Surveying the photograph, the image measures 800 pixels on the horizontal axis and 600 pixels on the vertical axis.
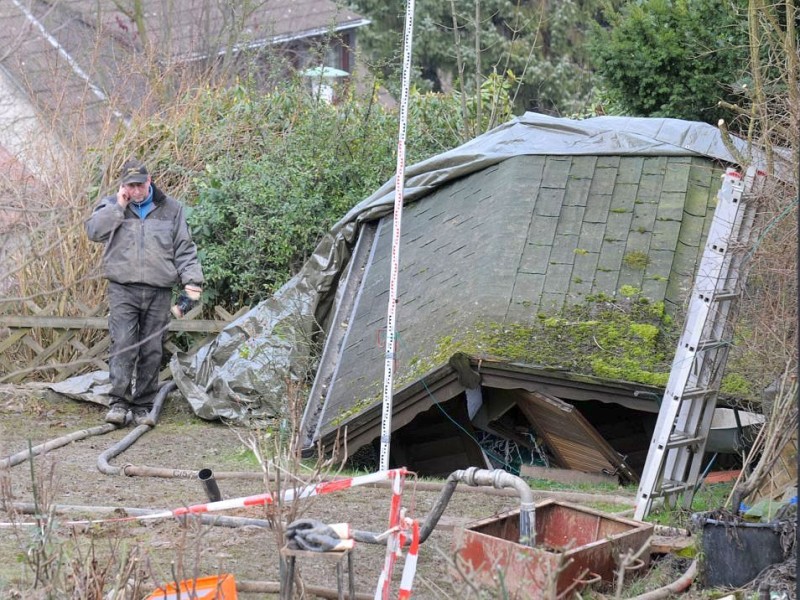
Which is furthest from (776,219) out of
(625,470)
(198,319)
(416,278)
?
→ (198,319)

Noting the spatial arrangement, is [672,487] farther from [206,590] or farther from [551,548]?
[206,590]

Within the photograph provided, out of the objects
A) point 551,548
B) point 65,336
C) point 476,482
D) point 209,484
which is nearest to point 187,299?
point 65,336

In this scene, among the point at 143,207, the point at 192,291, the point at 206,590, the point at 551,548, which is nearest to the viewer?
the point at 206,590

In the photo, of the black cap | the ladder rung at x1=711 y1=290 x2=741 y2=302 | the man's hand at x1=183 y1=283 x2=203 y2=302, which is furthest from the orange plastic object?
the black cap

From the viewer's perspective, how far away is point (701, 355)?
264 inches

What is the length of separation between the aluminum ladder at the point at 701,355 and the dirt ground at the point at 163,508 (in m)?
0.47

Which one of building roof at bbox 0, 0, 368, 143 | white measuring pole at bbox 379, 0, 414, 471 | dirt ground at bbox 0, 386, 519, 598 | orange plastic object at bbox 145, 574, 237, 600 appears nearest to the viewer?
orange plastic object at bbox 145, 574, 237, 600

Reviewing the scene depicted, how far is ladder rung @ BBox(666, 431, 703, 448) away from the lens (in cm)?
661

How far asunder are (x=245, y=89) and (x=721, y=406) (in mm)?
8661

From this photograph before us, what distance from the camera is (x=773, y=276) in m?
6.30

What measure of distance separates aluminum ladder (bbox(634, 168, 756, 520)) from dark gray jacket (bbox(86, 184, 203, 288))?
4.84 meters

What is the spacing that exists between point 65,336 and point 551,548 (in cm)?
738

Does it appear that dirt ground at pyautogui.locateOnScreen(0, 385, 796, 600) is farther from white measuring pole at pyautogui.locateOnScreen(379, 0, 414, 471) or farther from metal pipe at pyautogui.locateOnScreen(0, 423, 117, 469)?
white measuring pole at pyautogui.locateOnScreen(379, 0, 414, 471)

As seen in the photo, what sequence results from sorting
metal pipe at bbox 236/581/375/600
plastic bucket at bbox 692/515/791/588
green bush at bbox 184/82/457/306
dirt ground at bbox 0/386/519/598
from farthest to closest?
green bush at bbox 184/82/457/306 < dirt ground at bbox 0/386/519/598 < plastic bucket at bbox 692/515/791/588 < metal pipe at bbox 236/581/375/600
